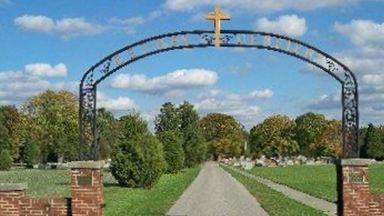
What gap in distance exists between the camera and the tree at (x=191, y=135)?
7447 cm

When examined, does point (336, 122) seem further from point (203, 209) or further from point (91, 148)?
point (91, 148)

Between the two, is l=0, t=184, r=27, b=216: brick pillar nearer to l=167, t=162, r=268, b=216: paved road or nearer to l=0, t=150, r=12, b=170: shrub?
l=167, t=162, r=268, b=216: paved road

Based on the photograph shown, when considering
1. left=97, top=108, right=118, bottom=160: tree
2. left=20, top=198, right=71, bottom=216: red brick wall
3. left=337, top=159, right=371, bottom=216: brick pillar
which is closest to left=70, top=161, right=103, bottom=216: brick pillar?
left=20, top=198, right=71, bottom=216: red brick wall

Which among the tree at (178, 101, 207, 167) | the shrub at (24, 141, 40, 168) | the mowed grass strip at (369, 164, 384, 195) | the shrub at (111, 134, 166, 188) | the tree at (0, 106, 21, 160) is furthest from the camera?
the tree at (0, 106, 21, 160)

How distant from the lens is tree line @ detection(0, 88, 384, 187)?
32.9 m

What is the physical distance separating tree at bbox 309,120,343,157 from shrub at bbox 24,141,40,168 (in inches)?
1828

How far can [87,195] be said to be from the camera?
14320 millimetres

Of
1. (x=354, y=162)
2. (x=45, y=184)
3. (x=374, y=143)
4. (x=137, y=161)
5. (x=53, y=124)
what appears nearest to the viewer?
(x=354, y=162)

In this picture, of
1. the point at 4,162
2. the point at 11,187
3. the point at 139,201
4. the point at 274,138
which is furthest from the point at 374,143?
the point at 11,187

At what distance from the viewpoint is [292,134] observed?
117 meters

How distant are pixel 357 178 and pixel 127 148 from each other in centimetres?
1911

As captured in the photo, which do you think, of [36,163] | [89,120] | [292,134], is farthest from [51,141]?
[89,120]

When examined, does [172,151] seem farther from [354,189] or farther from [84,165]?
[354,189]

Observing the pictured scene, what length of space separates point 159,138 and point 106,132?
54.3 meters
